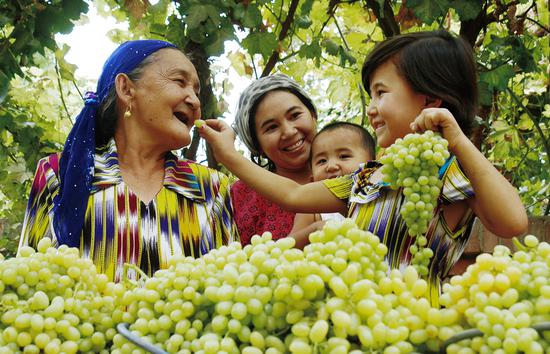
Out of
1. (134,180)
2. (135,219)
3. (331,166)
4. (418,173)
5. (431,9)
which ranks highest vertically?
(431,9)

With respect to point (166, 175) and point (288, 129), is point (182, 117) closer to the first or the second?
point (166, 175)

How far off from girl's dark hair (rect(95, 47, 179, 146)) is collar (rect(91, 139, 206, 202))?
0.04 meters

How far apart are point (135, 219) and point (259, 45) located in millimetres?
1540

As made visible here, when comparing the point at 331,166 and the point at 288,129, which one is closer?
the point at 331,166

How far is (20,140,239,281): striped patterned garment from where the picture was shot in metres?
1.93

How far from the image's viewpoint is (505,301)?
0.69 m

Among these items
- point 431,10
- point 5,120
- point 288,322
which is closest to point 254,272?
point 288,322

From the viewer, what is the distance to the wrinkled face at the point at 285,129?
252 cm

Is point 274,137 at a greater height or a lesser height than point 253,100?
lesser

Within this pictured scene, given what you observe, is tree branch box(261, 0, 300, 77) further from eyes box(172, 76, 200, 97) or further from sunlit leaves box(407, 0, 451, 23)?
eyes box(172, 76, 200, 97)

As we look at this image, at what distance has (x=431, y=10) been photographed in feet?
8.98

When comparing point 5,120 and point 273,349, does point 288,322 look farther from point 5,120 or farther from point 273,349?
point 5,120

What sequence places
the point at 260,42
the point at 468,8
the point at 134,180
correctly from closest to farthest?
the point at 134,180, the point at 468,8, the point at 260,42

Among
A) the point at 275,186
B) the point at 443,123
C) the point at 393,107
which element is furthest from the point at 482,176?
the point at 275,186
